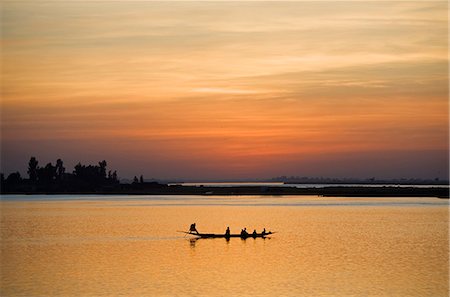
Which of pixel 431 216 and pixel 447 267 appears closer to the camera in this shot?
pixel 447 267

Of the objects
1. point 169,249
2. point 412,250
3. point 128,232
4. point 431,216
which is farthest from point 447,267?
point 431,216

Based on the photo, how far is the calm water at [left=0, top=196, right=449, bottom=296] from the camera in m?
41.7

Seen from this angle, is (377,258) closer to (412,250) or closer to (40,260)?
(412,250)

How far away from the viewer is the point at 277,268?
49594 mm

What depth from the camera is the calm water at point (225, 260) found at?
41656 mm

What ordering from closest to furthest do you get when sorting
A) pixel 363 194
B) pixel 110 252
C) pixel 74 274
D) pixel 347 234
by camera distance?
pixel 74 274
pixel 110 252
pixel 347 234
pixel 363 194

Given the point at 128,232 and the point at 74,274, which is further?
the point at 128,232

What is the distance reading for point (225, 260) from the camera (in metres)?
54.0

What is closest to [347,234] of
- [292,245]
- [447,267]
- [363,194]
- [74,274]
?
[292,245]

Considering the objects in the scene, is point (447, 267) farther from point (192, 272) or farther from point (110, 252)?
point (110, 252)

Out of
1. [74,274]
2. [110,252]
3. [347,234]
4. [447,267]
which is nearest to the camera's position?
[74,274]

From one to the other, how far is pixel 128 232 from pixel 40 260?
2388cm

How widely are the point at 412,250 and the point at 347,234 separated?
48.2 feet

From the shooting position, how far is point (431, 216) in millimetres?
104500
